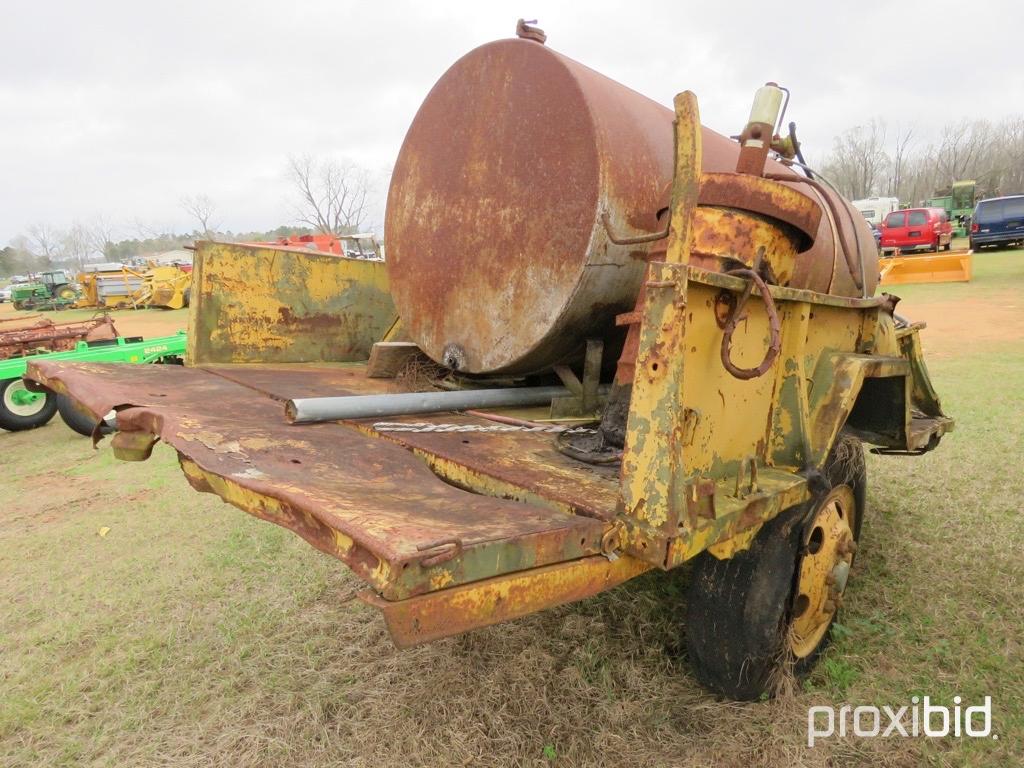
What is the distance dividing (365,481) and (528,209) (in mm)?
1278

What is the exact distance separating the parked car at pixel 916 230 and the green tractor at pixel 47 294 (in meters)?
33.6

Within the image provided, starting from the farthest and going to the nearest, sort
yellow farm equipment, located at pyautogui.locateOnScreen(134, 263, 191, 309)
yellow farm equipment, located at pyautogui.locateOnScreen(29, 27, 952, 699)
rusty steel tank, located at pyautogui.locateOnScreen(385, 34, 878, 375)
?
yellow farm equipment, located at pyautogui.locateOnScreen(134, 263, 191, 309)
rusty steel tank, located at pyautogui.locateOnScreen(385, 34, 878, 375)
yellow farm equipment, located at pyautogui.locateOnScreen(29, 27, 952, 699)

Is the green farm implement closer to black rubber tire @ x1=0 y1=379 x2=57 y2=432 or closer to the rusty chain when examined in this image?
black rubber tire @ x1=0 y1=379 x2=57 y2=432

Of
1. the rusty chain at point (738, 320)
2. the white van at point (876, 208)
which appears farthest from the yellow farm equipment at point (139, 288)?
the white van at point (876, 208)

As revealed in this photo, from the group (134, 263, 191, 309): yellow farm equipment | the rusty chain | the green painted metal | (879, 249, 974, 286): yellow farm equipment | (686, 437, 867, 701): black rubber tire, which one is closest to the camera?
the rusty chain

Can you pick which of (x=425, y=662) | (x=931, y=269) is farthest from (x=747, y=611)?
(x=931, y=269)

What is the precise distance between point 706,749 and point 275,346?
8.70ft

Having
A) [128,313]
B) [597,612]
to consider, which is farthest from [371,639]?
[128,313]

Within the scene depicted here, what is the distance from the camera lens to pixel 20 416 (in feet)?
22.9

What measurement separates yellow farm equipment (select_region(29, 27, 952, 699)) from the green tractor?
3277 cm

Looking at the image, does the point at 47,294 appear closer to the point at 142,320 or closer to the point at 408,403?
the point at 142,320

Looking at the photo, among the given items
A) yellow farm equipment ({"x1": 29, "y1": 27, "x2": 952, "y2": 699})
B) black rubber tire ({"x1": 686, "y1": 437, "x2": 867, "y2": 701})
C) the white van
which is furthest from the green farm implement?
the white van

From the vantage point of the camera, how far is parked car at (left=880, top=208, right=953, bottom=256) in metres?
22.1

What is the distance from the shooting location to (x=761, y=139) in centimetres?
221
